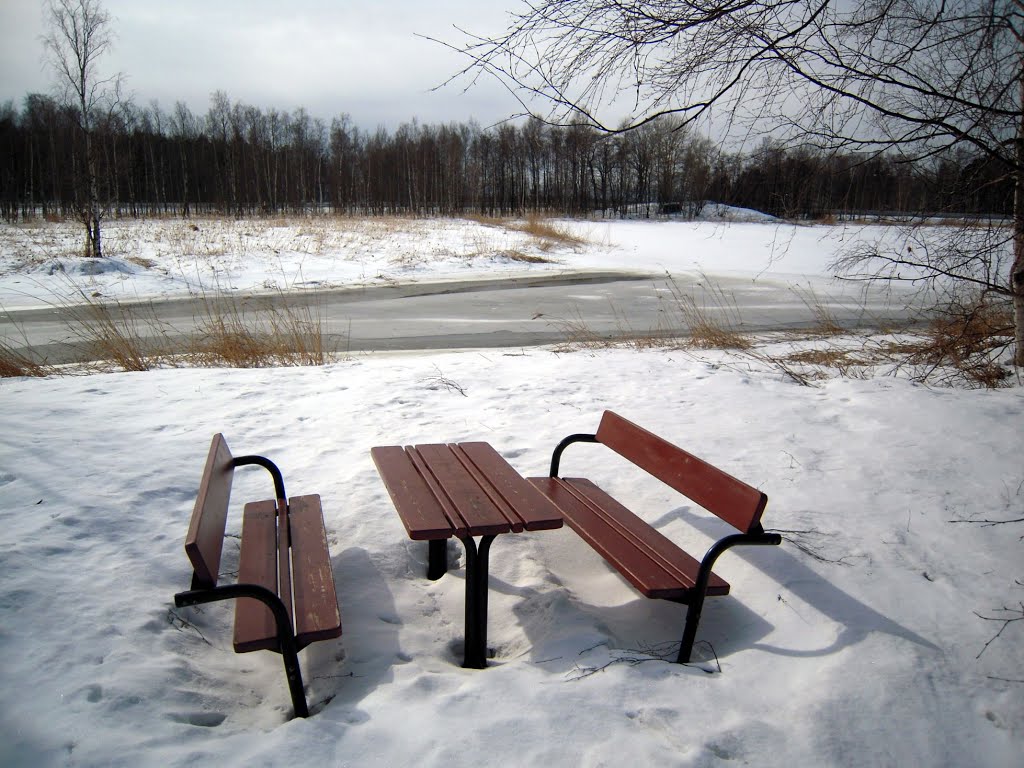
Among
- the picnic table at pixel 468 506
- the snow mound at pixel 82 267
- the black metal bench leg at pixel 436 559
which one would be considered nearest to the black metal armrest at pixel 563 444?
the picnic table at pixel 468 506

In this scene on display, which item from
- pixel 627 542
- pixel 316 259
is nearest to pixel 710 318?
pixel 627 542

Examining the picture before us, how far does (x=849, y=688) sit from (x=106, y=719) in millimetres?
2393

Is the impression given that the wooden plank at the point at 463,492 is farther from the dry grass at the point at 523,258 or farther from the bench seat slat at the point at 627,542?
the dry grass at the point at 523,258

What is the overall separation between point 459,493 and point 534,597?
0.66m

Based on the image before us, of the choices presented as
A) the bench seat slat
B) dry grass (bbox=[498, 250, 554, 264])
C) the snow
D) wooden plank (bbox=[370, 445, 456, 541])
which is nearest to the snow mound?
dry grass (bbox=[498, 250, 554, 264])

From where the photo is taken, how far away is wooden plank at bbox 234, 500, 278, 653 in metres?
2.09

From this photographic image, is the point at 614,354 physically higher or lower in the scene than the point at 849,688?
higher

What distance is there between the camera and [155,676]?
7.09ft

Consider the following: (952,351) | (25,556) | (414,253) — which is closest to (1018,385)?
(952,351)

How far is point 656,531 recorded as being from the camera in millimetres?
3066

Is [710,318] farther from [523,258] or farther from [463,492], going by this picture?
[523,258]

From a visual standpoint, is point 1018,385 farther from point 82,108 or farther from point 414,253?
point 82,108

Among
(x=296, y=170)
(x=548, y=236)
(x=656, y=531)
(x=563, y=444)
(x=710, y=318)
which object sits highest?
(x=296, y=170)

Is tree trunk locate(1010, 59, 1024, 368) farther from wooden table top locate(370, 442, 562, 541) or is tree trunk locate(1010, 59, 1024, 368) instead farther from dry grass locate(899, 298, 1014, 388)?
wooden table top locate(370, 442, 562, 541)
